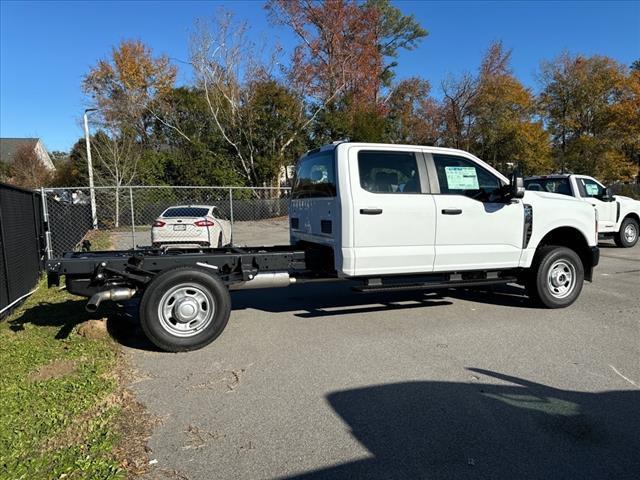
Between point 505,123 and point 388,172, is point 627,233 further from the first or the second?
point 505,123

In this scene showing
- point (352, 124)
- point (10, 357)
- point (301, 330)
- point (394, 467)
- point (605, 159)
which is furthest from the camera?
point (605, 159)

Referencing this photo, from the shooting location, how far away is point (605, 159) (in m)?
39.3

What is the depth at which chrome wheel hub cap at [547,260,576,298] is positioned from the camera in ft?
23.0

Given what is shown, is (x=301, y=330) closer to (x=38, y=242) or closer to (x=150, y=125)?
(x=38, y=242)

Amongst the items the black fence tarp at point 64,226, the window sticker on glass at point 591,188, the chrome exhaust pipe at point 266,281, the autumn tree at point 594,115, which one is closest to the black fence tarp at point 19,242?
the black fence tarp at point 64,226

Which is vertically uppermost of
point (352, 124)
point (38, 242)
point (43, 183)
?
point (352, 124)

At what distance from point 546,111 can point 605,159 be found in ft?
21.3

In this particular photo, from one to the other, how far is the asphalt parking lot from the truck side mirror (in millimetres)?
1647

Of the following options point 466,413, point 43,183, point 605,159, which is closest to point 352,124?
point 605,159

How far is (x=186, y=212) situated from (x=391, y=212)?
836 cm

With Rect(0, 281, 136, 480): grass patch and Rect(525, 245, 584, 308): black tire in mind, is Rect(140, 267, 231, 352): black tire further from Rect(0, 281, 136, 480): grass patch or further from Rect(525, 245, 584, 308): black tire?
Rect(525, 245, 584, 308): black tire

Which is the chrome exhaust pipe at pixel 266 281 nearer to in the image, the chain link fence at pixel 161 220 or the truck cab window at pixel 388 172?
the truck cab window at pixel 388 172

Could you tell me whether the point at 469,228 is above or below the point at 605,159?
below

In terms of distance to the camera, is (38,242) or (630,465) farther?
(38,242)
